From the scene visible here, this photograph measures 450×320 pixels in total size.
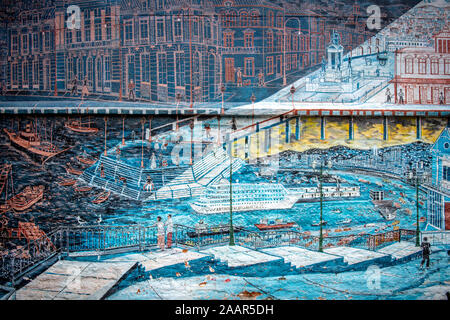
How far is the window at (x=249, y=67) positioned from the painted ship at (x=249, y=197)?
1.86m

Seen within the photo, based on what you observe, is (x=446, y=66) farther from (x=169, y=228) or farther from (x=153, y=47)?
(x=169, y=228)

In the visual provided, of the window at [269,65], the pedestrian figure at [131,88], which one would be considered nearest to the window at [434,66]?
the window at [269,65]

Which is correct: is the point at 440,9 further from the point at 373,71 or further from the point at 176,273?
the point at 176,273

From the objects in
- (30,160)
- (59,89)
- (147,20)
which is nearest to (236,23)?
(147,20)

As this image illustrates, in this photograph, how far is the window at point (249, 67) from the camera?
7.21 metres

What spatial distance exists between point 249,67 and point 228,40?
1.90 feet

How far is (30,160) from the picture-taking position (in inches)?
281

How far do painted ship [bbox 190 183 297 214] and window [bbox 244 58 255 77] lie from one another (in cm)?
186

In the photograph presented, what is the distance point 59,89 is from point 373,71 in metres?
5.35

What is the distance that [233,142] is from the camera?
23.8 feet

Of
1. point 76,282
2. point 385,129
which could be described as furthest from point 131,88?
point 385,129

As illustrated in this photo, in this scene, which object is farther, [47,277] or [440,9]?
[440,9]

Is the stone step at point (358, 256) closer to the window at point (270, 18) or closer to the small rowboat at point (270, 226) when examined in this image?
the small rowboat at point (270, 226)

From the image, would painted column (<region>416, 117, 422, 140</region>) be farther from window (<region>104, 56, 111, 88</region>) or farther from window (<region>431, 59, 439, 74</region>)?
window (<region>104, 56, 111, 88</region>)
